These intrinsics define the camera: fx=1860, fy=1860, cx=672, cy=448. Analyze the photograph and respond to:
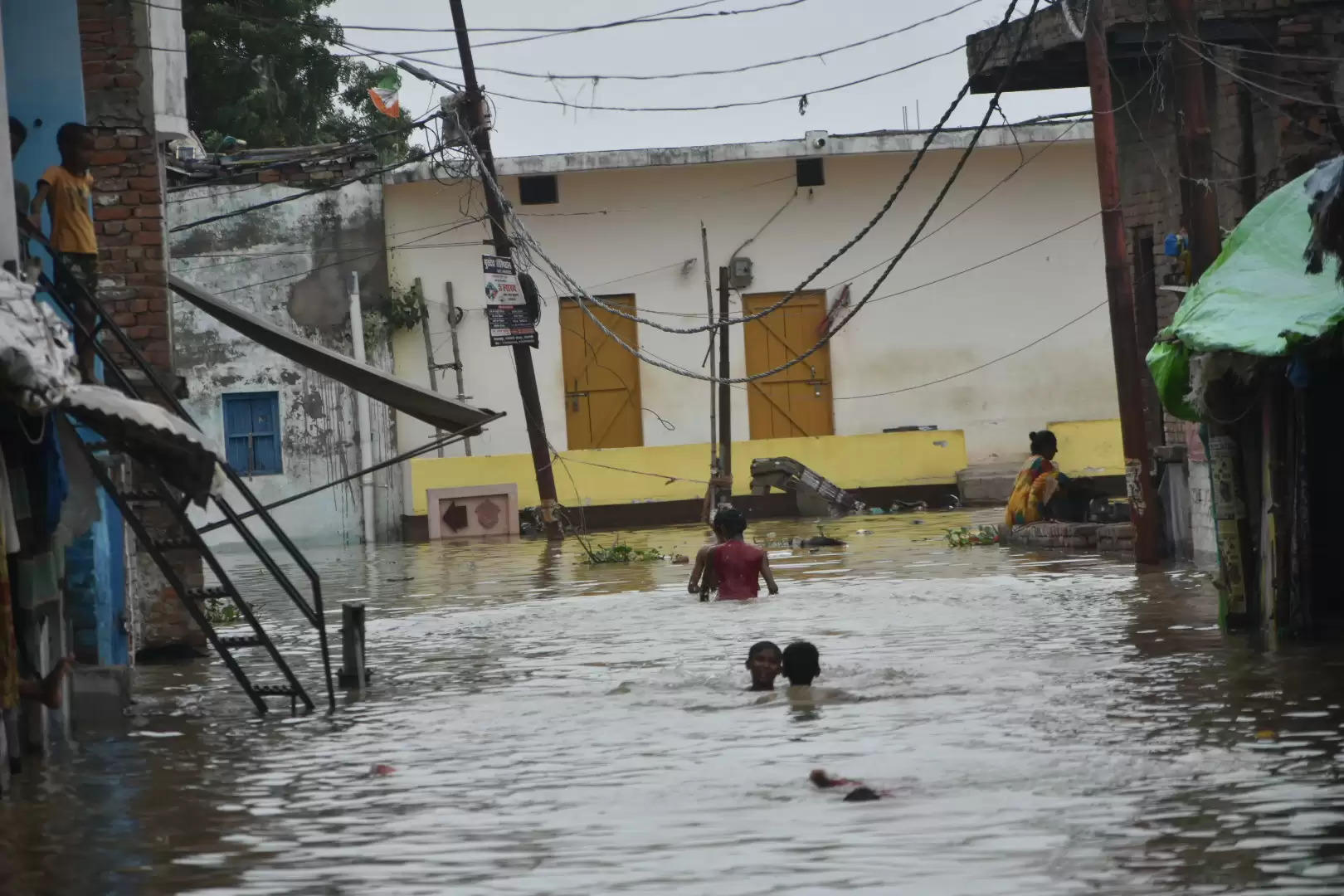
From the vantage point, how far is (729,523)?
1555cm

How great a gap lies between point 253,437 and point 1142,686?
2426 cm

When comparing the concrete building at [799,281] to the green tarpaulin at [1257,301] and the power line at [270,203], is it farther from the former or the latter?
the green tarpaulin at [1257,301]

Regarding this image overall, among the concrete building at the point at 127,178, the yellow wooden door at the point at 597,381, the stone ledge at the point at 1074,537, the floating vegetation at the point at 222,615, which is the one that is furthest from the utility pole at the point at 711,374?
the concrete building at the point at 127,178

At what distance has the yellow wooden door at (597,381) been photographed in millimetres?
33969

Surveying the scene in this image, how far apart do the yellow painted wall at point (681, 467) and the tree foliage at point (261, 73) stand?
28.6ft

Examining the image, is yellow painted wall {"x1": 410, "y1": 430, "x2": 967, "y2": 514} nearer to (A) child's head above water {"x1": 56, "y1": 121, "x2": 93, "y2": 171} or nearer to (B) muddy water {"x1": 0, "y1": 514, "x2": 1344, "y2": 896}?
(B) muddy water {"x1": 0, "y1": 514, "x2": 1344, "y2": 896}

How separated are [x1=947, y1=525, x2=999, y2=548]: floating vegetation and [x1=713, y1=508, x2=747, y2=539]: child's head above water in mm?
6931

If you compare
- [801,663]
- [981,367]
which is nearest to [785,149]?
[981,367]

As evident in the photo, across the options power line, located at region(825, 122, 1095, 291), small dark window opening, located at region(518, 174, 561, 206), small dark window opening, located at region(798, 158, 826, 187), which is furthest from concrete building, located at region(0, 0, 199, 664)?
power line, located at region(825, 122, 1095, 291)

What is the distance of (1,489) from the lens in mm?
8820

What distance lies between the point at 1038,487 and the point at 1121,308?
16.3 ft

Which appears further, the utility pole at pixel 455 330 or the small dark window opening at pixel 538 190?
the small dark window opening at pixel 538 190

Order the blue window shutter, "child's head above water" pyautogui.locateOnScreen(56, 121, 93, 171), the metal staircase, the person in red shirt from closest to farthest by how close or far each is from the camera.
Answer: the metal staircase < "child's head above water" pyautogui.locateOnScreen(56, 121, 93, 171) < the person in red shirt < the blue window shutter

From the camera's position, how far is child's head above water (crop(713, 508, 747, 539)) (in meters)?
15.3
